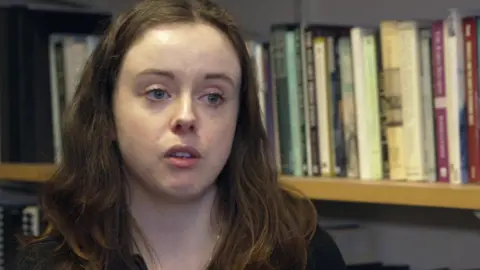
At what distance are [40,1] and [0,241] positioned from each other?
0.56 meters

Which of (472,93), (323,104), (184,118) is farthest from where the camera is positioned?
(323,104)

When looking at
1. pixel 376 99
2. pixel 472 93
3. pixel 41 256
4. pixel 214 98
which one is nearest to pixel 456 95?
pixel 472 93

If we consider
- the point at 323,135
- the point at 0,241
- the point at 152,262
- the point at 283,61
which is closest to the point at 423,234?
the point at 323,135

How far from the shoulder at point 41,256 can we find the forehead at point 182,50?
273 mm

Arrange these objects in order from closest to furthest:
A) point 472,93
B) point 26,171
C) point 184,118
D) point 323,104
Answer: point 184,118 → point 472,93 → point 323,104 → point 26,171

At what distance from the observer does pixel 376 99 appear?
108 cm

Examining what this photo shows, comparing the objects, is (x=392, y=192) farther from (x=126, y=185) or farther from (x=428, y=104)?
(x=126, y=185)

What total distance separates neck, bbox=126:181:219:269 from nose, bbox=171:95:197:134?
115 mm

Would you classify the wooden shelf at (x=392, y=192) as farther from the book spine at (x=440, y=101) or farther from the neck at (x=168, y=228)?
the neck at (x=168, y=228)

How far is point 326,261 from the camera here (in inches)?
39.8

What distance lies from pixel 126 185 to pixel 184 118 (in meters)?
0.16

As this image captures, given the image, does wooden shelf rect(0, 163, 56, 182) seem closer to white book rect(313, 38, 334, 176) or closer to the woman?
the woman

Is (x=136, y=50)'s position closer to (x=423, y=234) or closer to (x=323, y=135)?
(x=323, y=135)

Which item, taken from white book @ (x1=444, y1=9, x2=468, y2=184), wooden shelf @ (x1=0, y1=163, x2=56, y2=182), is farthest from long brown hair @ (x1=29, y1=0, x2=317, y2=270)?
wooden shelf @ (x1=0, y1=163, x2=56, y2=182)
